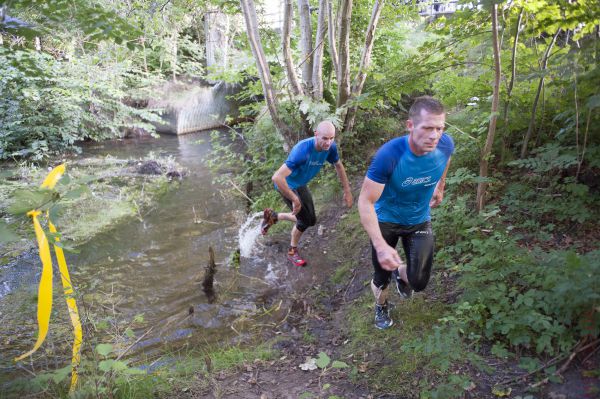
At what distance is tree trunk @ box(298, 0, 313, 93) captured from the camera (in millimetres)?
7301

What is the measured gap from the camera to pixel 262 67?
734 centimetres

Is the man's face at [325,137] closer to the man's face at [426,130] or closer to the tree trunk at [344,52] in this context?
the man's face at [426,130]

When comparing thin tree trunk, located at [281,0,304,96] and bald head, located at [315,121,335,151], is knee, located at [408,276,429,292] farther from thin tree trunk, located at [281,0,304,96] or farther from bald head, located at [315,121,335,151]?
thin tree trunk, located at [281,0,304,96]

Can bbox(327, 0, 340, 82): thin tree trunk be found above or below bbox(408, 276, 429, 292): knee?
above

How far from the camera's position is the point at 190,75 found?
21.5 m

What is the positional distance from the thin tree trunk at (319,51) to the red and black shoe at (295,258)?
315cm

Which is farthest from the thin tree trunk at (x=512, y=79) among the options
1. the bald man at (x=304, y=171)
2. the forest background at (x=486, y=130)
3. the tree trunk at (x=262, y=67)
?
the tree trunk at (x=262, y=67)

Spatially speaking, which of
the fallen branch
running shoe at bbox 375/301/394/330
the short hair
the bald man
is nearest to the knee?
running shoe at bbox 375/301/394/330

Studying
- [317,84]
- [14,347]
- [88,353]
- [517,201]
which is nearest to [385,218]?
[517,201]

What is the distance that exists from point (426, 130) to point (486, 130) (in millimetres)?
2906

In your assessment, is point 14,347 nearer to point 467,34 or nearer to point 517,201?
point 517,201

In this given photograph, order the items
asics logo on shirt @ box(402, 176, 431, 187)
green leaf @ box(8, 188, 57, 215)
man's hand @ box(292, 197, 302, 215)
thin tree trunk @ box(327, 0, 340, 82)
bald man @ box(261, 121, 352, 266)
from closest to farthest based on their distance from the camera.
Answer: green leaf @ box(8, 188, 57, 215)
asics logo on shirt @ box(402, 176, 431, 187)
bald man @ box(261, 121, 352, 266)
man's hand @ box(292, 197, 302, 215)
thin tree trunk @ box(327, 0, 340, 82)

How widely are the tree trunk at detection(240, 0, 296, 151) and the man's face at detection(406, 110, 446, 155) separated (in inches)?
191

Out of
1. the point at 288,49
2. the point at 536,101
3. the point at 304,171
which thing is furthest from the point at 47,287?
the point at 288,49
